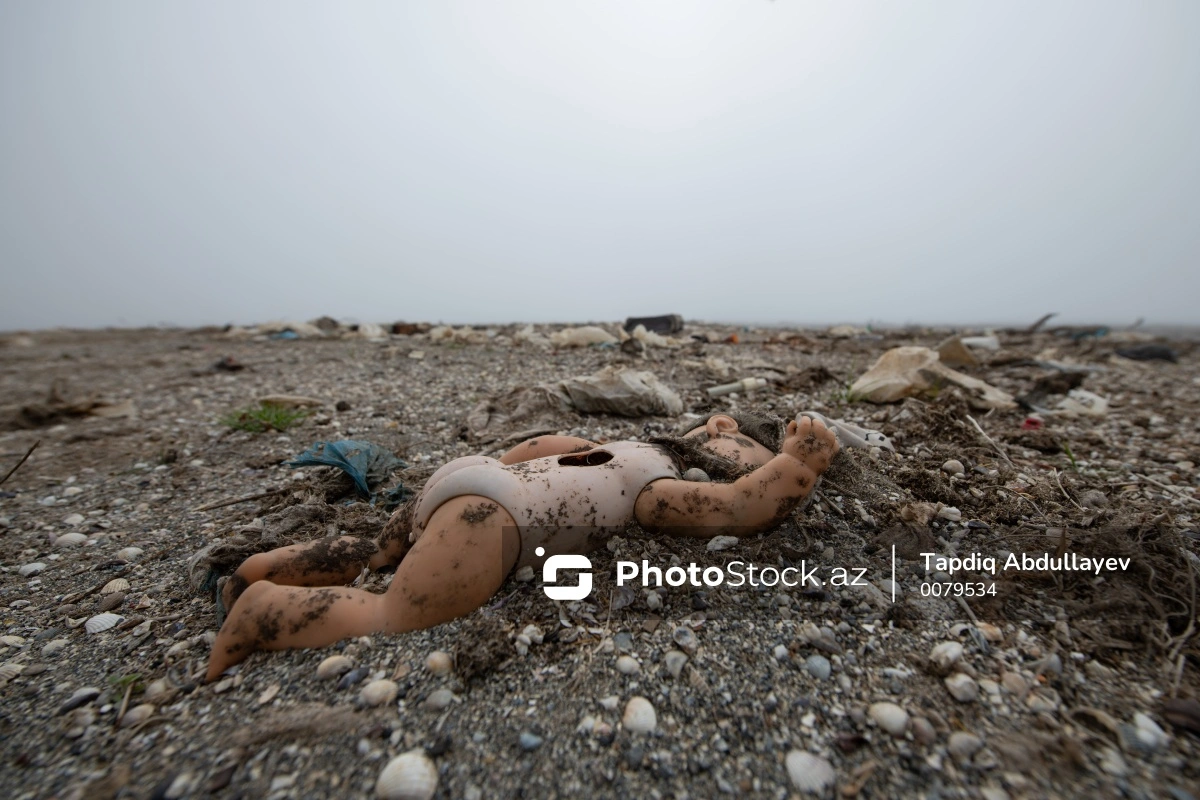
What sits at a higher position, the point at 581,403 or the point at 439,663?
the point at 581,403

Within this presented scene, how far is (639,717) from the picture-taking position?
1455 millimetres

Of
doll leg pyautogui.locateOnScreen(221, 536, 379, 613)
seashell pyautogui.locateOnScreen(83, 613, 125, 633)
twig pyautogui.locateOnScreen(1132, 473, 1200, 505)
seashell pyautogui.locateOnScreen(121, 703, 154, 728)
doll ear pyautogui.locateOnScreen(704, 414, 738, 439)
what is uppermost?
doll ear pyautogui.locateOnScreen(704, 414, 738, 439)

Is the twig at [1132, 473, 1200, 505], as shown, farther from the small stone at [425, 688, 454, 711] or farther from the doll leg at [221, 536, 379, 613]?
the doll leg at [221, 536, 379, 613]

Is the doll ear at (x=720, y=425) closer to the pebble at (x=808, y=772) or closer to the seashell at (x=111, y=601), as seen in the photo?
the pebble at (x=808, y=772)

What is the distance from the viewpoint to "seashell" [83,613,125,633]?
2.03 m

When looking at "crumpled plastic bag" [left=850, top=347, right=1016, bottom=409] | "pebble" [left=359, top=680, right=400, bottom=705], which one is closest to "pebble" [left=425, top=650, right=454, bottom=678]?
"pebble" [left=359, top=680, right=400, bottom=705]

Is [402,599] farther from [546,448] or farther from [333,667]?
[546,448]

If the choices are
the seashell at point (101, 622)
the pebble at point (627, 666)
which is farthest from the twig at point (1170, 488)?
the seashell at point (101, 622)

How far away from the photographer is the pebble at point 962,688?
57.7 inches

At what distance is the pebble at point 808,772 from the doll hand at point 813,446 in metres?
1.05

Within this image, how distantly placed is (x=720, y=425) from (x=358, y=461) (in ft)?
7.04

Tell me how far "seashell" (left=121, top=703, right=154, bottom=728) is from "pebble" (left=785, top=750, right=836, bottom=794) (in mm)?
1854

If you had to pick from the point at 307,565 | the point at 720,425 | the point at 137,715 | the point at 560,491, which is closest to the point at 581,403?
the point at 720,425

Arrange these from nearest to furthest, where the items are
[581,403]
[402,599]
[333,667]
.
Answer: [333,667]
[402,599]
[581,403]
